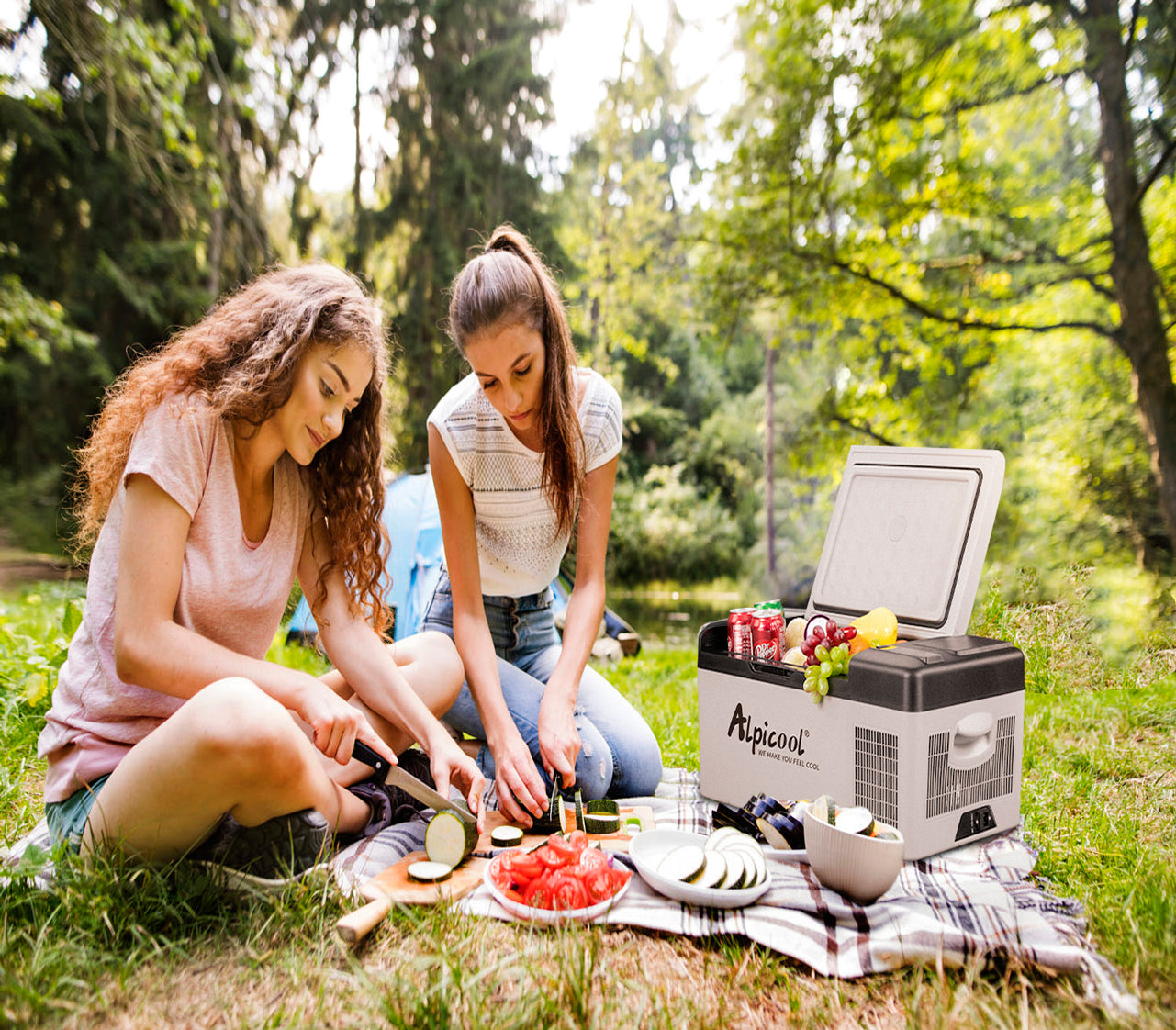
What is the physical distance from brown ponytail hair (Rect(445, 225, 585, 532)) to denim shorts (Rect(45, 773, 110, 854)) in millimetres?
1179

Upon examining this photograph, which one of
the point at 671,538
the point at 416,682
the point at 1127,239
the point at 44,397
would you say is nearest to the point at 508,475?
the point at 416,682

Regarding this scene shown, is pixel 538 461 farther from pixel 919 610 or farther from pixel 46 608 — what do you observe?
pixel 46 608

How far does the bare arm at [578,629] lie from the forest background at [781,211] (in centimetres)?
123

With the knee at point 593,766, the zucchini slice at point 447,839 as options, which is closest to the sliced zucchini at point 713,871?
the zucchini slice at point 447,839

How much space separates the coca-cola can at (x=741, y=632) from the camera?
79.4 inches

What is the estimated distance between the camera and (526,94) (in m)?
8.44

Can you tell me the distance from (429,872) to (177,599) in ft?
2.35

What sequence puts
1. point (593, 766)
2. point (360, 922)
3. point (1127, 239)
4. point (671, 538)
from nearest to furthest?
point (360, 922), point (593, 766), point (1127, 239), point (671, 538)

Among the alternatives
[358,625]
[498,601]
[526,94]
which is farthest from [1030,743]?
[526,94]

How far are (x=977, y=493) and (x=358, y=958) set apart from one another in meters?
1.69

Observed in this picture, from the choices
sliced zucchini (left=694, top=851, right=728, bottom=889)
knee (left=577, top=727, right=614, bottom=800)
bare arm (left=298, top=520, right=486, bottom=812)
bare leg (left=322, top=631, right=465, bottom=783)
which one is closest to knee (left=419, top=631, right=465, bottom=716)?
bare leg (left=322, top=631, right=465, bottom=783)

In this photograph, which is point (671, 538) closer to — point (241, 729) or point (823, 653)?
point (823, 653)

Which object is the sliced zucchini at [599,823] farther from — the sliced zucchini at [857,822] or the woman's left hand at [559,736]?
the sliced zucchini at [857,822]

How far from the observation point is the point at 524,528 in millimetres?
2275
